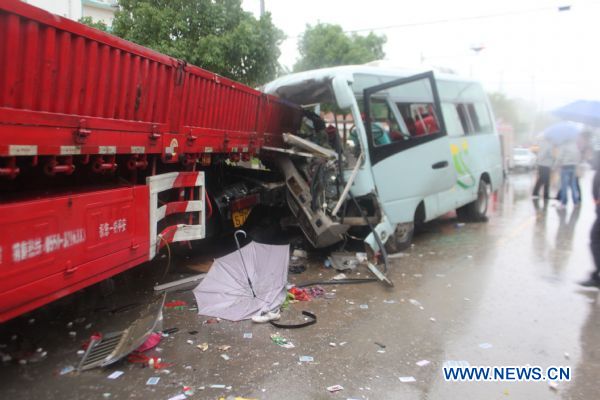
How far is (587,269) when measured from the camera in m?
5.75

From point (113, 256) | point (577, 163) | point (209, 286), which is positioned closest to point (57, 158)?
point (113, 256)

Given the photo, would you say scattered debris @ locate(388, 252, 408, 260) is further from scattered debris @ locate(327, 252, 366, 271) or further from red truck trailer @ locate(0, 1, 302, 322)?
red truck trailer @ locate(0, 1, 302, 322)

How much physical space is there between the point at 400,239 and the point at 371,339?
10.1 feet

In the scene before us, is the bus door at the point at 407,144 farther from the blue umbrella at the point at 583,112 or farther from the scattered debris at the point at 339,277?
the blue umbrella at the point at 583,112

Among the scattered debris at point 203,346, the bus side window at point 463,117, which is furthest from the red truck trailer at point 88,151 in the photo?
the bus side window at point 463,117

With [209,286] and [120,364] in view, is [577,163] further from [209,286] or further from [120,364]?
[120,364]

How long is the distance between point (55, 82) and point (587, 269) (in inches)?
248

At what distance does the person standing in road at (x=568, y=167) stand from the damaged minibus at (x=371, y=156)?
4.74 m

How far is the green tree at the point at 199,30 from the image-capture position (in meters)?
7.87

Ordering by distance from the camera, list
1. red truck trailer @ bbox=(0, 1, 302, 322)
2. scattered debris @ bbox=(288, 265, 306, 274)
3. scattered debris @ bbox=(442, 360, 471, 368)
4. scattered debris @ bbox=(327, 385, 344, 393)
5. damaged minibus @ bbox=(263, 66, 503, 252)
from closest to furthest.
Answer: red truck trailer @ bbox=(0, 1, 302, 322) → scattered debris @ bbox=(327, 385, 344, 393) → scattered debris @ bbox=(442, 360, 471, 368) → scattered debris @ bbox=(288, 265, 306, 274) → damaged minibus @ bbox=(263, 66, 503, 252)

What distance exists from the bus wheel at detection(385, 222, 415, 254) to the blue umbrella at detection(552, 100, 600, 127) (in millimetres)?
3204

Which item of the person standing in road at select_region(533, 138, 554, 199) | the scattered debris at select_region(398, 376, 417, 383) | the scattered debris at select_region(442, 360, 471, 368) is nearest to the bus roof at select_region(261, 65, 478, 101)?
the scattered debris at select_region(442, 360, 471, 368)

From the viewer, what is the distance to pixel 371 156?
19.8 ft

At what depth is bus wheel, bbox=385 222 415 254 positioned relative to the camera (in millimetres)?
6496
